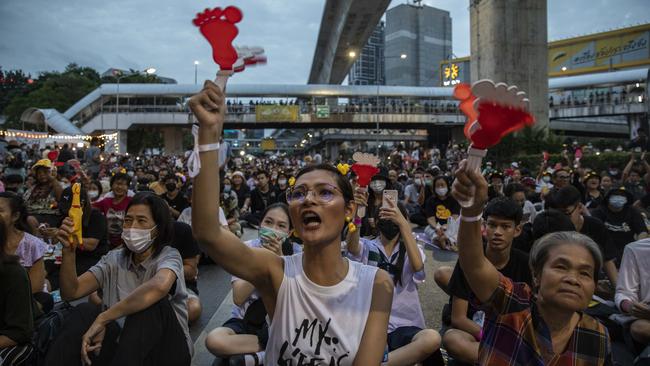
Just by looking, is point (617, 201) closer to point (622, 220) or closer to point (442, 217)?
point (622, 220)

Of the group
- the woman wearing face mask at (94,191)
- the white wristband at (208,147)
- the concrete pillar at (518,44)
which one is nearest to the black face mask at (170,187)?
the woman wearing face mask at (94,191)

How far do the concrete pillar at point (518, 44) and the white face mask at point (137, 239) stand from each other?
22.2 meters

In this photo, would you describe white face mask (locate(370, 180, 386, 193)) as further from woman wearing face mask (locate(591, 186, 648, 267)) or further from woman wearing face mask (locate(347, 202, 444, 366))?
woman wearing face mask (locate(591, 186, 648, 267))

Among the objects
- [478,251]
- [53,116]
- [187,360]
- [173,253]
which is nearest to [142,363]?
[187,360]

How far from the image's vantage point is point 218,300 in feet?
18.9

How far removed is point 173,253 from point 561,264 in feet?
8.39

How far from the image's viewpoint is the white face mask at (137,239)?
315 centimetres

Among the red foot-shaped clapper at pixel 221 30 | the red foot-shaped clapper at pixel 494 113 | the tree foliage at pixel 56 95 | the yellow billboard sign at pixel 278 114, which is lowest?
the red foot-shaped clapper at pixel 494 113

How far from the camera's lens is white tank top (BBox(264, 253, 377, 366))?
1905 mm

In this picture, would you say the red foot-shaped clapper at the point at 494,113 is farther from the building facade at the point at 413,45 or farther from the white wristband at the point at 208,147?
the building facade at the point at 413,45

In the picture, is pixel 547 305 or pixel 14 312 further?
pixel 14 312

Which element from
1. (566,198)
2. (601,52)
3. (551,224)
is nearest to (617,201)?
(566,198)

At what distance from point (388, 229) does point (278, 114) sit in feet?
122

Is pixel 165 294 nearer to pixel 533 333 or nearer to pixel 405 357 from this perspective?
pixel 405 357
